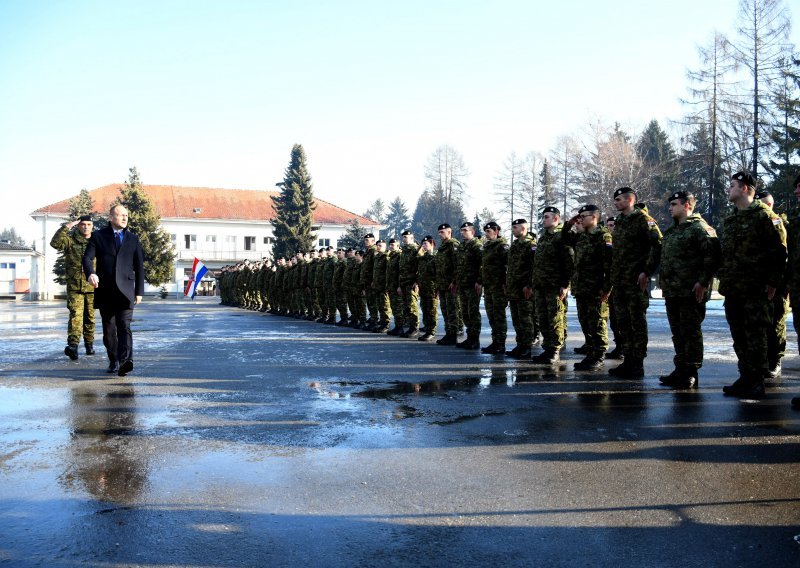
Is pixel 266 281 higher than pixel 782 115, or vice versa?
pixel 782 115

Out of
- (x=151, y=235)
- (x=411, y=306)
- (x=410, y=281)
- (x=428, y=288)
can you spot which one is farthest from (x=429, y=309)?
(x=151, y=235)

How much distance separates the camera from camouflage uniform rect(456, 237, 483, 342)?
11602 millimetres

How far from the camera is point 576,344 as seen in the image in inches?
478

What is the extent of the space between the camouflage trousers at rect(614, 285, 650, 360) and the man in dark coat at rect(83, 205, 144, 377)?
600 centimetres

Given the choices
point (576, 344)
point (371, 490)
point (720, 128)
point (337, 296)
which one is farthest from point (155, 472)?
point (720, 128)

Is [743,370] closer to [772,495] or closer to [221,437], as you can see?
[772,495]

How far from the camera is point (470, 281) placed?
470 inches

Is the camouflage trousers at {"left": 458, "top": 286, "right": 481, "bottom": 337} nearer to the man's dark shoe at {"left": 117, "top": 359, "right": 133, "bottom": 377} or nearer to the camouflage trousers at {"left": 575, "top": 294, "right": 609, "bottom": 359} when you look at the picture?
the camouflage trousers at {"left": 575, "top": 294, "right": 609, "bottom": 359}

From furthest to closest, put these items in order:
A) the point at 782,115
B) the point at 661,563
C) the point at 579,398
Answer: the point at 782,115 < the point at 579,398 < the point at 661,563

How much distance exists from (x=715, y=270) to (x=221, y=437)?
5316 mm

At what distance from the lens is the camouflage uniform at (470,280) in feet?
38.1

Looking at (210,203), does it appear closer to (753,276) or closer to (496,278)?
(496,278)

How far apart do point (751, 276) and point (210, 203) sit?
7388 cm

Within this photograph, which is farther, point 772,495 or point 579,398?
point 579,398
